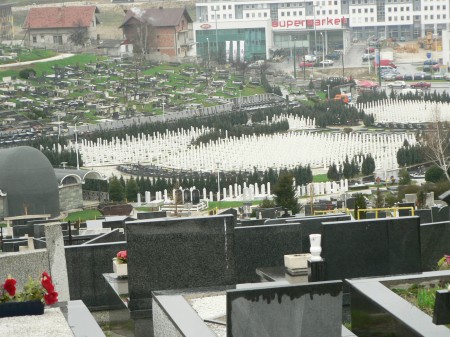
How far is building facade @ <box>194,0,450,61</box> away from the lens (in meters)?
136

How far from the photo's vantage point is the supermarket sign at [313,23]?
142 m

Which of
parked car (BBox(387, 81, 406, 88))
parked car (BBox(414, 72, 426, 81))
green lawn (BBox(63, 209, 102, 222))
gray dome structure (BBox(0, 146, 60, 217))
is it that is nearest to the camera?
green lawn (BBox(63, 209, 102, 222))

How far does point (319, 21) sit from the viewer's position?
14288 centimetres

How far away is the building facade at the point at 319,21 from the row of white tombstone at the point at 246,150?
203 feet

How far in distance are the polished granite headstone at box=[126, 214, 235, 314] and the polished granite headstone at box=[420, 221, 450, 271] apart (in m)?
2.33

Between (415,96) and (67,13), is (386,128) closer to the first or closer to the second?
(415,96)

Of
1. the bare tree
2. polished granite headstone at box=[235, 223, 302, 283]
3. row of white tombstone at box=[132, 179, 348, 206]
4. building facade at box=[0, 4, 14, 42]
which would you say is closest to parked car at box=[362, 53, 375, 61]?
building facade at box=[0, 4, 14, 42]

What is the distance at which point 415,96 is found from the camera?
293 feet

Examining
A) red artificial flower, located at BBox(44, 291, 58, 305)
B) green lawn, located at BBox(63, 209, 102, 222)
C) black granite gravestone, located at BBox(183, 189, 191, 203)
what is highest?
red artificial flower, located at BBox(44, 291, 58, 305)

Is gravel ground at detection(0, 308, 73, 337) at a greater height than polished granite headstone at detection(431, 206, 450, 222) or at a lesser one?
greater

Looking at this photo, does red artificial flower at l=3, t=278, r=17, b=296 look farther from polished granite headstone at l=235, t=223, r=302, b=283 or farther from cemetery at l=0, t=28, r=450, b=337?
polished granite headstone at l=235, t=223, r=302, b=283

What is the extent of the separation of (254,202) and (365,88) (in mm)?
54321

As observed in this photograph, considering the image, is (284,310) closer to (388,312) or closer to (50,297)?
(388,312)

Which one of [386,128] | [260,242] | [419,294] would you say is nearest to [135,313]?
[260,242]
